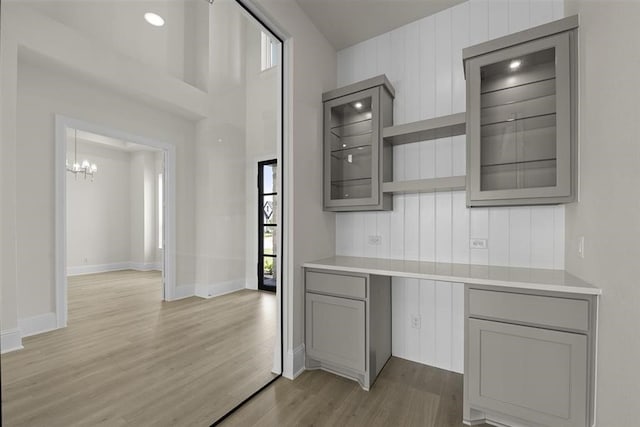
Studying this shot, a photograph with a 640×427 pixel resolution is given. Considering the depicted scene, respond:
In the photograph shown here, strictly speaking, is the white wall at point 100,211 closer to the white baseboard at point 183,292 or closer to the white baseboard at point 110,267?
the white baseboard at point 110,267

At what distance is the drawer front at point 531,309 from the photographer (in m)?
1.45

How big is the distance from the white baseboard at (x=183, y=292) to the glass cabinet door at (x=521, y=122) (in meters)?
1.97

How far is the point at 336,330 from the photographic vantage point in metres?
2.19

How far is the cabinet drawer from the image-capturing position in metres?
2.10

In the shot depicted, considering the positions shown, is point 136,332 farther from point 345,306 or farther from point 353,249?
point 353,249

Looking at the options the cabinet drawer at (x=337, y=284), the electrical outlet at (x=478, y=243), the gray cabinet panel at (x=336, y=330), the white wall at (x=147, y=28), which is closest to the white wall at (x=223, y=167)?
the white wall at (x=147, y=28)

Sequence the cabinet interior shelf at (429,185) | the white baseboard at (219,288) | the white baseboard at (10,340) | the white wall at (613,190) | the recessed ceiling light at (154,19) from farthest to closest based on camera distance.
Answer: the cabinet interior shelf at (429,185) < the white baseboard at (219,288) < the recessed ceiling light at (154,19) < the white wall at (613,190) < the white baseboard at (10,340)

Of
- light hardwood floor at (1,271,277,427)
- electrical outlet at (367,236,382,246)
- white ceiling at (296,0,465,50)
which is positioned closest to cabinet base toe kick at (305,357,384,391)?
light hardwood floor at (1,271,277,427)

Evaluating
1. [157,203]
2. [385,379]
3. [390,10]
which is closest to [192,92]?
[157,203]

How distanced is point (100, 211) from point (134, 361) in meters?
0.84

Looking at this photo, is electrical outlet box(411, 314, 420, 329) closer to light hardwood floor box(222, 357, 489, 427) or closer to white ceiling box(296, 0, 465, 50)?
light hardwood floor box(222, 357, 489, 427)

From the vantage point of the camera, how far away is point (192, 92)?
1827 mm

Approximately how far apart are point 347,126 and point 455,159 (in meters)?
0.98

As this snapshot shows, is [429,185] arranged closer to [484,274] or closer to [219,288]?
[484,274]
